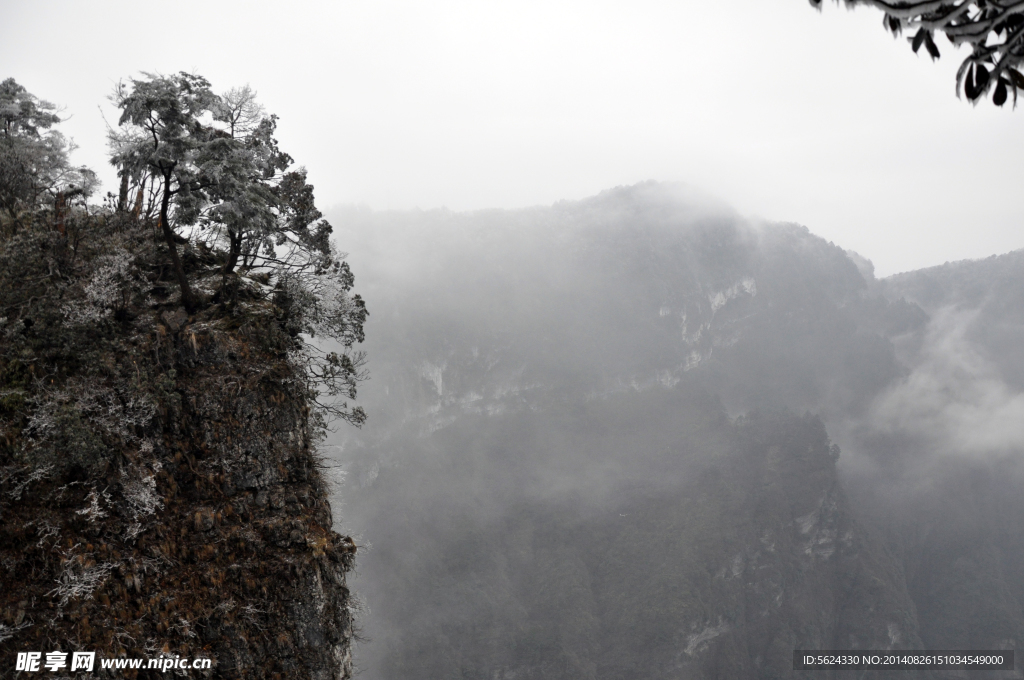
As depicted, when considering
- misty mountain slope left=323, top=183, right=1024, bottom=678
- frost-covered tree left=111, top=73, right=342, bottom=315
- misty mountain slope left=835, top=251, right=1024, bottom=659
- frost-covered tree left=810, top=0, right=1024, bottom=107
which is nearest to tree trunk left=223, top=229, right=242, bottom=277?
frost-covered tree left=111, top=73, right=342, bottom=315

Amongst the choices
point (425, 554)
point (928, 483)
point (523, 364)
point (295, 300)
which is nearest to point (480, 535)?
point (425, 554)

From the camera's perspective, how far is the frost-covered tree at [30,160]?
15.2 metres

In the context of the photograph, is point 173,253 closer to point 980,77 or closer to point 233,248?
point 233,248

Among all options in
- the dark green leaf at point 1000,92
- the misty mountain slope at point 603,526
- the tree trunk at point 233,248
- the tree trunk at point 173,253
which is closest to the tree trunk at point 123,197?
the tree trunk at point 173,253

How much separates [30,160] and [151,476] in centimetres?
1353

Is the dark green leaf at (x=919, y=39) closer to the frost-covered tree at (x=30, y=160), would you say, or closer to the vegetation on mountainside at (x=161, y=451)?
the vegetation on mountainside at (x=161, y=451)

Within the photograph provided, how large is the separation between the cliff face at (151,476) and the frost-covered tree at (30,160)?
350 cm

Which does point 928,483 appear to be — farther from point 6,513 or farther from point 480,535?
point 6,513

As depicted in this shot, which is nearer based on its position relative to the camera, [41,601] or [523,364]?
[41,601]

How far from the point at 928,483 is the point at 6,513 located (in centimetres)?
23756

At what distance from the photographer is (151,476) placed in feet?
33.9

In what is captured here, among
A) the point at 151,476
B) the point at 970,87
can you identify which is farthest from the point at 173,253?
the point at 970,87

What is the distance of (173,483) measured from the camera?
35.4ft

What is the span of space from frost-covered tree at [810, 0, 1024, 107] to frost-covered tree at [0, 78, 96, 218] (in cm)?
1922
